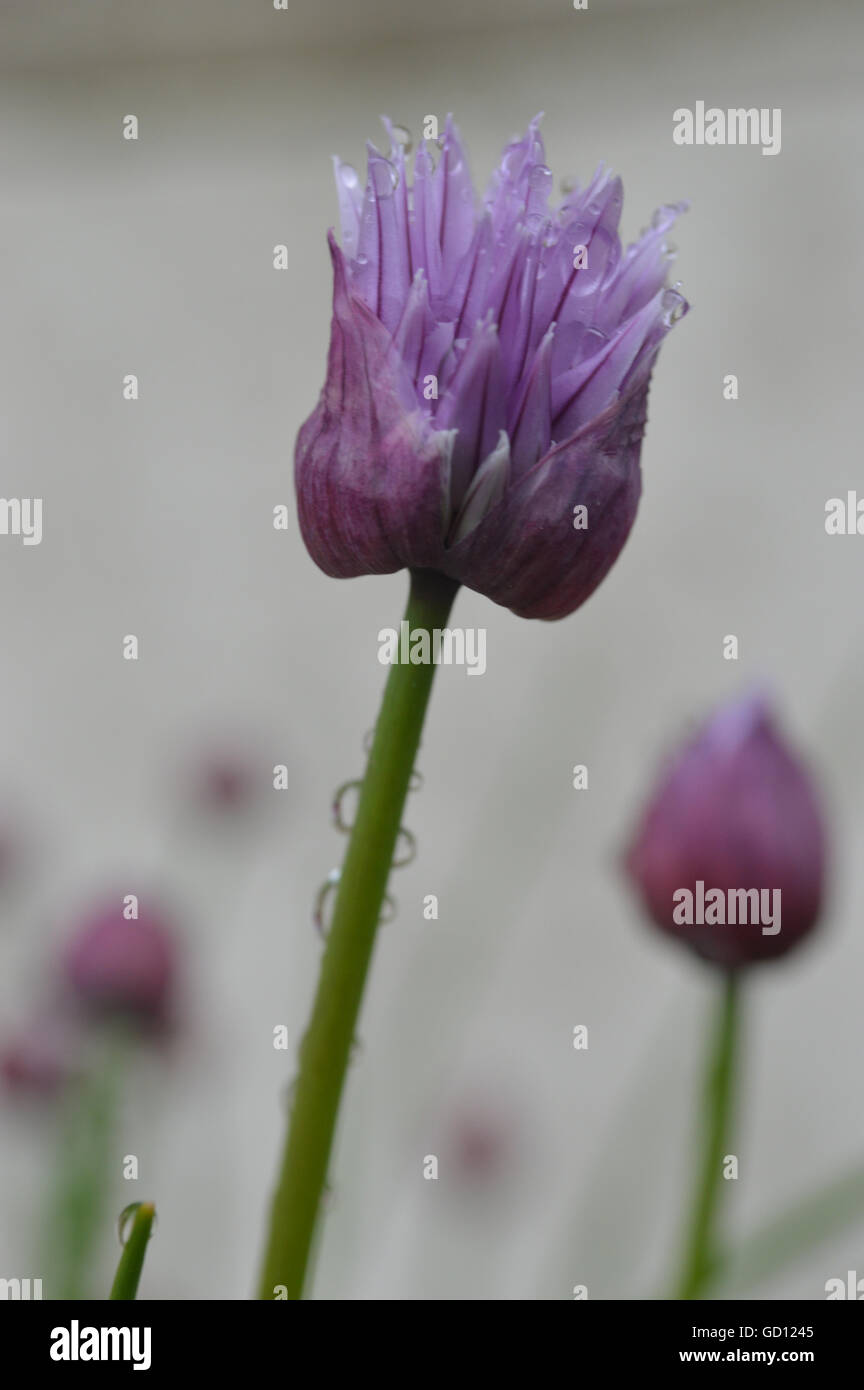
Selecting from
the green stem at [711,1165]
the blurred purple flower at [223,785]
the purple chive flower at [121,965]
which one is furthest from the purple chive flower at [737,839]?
the blurred purple flower at [223,785]

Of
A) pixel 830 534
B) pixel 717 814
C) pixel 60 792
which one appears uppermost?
pixel 830 534

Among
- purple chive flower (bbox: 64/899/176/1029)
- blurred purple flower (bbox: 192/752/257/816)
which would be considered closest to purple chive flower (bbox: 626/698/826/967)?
purple chive flower (bbox: 64/899/176/1029)

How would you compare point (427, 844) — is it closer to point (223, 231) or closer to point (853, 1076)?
point (853, 1076)

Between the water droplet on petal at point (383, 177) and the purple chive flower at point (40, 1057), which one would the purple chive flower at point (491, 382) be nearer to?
the water droplet on petal at point (383, 177)

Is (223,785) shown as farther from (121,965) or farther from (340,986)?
(340,986)

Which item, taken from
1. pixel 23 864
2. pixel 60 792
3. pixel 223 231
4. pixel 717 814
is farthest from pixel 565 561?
pixel 223 231

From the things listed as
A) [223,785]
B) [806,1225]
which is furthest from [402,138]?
[223,785]

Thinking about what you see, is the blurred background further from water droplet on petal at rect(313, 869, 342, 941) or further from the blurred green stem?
water droplet on petal at rect(313, 869, 342, 941)
